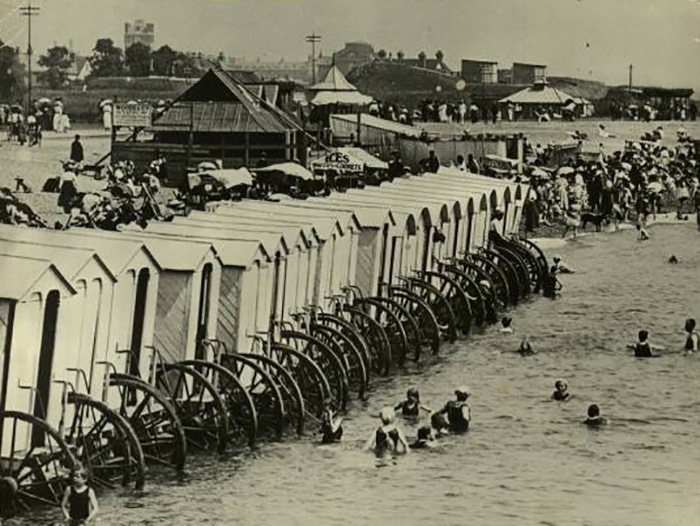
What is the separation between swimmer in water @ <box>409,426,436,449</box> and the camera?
13719 millimetres

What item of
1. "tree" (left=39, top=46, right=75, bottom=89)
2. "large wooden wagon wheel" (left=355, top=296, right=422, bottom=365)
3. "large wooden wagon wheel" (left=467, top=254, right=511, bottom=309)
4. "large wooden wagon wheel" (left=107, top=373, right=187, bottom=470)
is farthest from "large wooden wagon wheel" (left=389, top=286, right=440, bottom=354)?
"large wooden wagon wheel" (left=107, top=373, right=187, bottom=470)

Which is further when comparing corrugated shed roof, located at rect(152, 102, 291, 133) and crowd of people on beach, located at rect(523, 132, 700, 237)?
crowd of people on beach, located at rect(523, 132, 700, 237)

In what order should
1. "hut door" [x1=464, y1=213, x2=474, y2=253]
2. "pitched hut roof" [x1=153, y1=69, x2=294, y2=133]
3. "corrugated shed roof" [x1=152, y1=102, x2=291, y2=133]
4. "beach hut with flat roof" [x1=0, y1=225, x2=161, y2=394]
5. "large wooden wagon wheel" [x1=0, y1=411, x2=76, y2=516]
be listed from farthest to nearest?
"hut door" [x1=464, y1=213, x2=474, y2=253] < "corrugated shed roof" [x1=152, y1=102, x2=291, y2=133] < "pitched hut roof" [x1=153, y1=69, x2=294, y2=133] < "beach hut with flat roof" [x1=0, y1=225, x2=161, y2=394] < "large wooden wagon wheel" [x1=0, y1=411, x2=76, y2=516]

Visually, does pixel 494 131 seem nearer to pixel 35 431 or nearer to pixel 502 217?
pixel 502 217

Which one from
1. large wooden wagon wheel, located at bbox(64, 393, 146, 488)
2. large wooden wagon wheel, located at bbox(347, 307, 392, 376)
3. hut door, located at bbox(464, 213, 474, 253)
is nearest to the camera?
large wooden wagon wheel, located at bbox(64, 393, 146, 488)

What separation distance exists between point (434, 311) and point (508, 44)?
16.0 ft

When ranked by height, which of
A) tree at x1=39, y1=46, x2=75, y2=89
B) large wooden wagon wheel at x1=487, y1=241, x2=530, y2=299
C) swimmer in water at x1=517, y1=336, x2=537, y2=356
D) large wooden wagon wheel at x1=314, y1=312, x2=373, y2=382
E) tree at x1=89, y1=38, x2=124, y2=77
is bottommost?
swimmer in water at x1=517, y1=336, x2=537, y2=356

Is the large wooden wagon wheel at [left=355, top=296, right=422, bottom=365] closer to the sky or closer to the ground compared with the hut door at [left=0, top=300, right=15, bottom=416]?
closer to the ground

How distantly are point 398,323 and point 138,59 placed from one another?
16.0ft

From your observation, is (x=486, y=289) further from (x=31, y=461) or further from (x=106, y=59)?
(x=31, y=461)

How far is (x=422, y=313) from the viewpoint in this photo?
1877cm

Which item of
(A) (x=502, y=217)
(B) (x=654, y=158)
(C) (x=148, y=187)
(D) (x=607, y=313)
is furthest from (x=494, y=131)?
(C) (x=148, y=187)

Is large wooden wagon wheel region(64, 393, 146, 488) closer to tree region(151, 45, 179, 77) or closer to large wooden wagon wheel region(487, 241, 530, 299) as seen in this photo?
tree region(151, 45, 179, 77)

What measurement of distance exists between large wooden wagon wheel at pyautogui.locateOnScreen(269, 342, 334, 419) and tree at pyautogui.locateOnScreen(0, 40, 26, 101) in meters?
4.27
